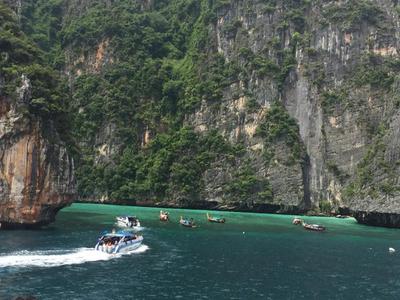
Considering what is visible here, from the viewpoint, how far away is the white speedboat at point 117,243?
50.0m

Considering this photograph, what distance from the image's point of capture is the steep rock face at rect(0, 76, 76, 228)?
201 ft

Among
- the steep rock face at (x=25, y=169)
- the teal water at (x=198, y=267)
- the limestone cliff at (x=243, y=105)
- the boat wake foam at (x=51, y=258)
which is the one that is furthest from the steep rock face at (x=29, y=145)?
the limestone cliff at (x=243, y=105)

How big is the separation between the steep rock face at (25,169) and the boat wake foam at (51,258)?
16.0m

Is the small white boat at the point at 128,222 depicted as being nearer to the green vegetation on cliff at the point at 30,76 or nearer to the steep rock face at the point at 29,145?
the steep rock face at the point at 29,145

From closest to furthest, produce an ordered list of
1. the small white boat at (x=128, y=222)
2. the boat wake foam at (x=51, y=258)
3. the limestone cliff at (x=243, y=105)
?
the boat wake foam at (x=51, y=258) → the small white boat at (x=128, y=222) → the limestone cliff at (x=243, y=105)

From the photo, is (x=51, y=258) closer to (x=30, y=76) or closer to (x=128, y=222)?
(x=128, y=222)

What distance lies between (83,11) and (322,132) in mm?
92209

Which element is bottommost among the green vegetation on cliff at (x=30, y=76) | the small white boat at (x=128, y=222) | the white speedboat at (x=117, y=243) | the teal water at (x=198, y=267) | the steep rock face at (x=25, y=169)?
the teal water at (x=198, y=267)

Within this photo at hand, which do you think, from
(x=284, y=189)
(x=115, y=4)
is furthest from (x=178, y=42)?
(x=284, y=189)

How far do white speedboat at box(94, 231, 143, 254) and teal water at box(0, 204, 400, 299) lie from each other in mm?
1175

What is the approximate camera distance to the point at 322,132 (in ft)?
409

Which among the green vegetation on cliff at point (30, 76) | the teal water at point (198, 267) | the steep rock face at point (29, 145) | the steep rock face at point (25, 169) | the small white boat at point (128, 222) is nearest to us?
the teal water at point (198, 267)

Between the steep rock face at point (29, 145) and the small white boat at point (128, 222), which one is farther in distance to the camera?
the small white boat at point (128, 222)

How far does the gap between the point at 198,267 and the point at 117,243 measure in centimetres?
1032
